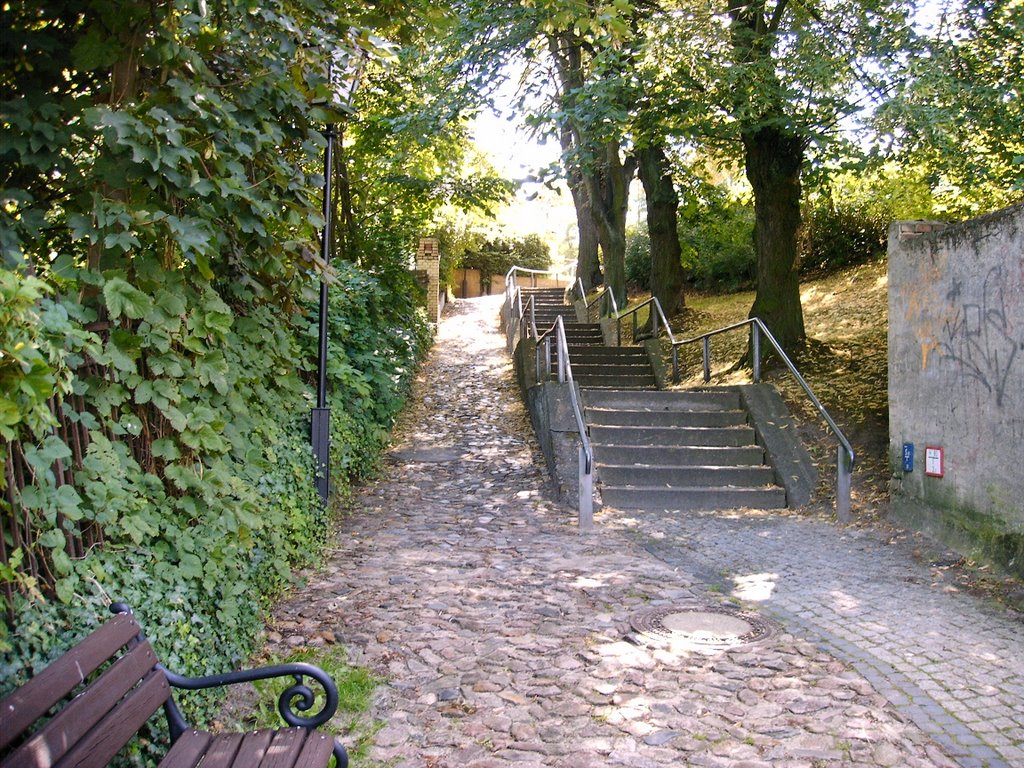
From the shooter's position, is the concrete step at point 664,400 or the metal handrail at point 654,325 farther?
the metal handrail at point 654,325

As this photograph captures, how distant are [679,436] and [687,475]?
83cm

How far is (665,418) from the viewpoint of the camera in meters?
10.2

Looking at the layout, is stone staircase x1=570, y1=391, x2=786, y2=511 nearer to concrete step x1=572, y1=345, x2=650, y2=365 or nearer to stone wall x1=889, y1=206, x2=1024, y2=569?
stone wall x1=889, y1=206, x2=1024, y2=569

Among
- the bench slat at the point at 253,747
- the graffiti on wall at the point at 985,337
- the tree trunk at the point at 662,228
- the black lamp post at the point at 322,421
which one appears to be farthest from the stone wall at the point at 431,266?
the bench slat at the point at 253,747

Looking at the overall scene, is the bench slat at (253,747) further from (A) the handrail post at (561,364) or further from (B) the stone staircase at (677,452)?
(A) the handrail post at (561,364)

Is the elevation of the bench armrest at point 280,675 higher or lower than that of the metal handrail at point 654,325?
lower

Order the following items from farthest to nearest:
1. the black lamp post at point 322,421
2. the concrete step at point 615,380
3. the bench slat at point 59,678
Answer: the concrete step at point 615,380 → the black lamp post at point 322,421 → the bench slat at point 59,678

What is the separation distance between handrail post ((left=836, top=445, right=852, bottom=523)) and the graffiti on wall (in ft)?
4.66

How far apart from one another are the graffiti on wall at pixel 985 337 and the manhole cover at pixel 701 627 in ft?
8.75

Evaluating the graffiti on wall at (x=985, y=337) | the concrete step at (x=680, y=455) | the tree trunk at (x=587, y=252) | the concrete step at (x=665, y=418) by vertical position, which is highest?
the tree trunk at (x=587, y=252)

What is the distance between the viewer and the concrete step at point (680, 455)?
9.37 metres

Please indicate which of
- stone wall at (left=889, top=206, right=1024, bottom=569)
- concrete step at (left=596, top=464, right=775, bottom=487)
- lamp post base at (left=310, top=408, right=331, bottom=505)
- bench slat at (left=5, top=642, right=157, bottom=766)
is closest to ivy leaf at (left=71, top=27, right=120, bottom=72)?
bench slat at (left=5, top=642, right=157, bottom=766)

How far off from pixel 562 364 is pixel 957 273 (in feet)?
14.7

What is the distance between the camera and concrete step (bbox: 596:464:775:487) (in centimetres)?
901
